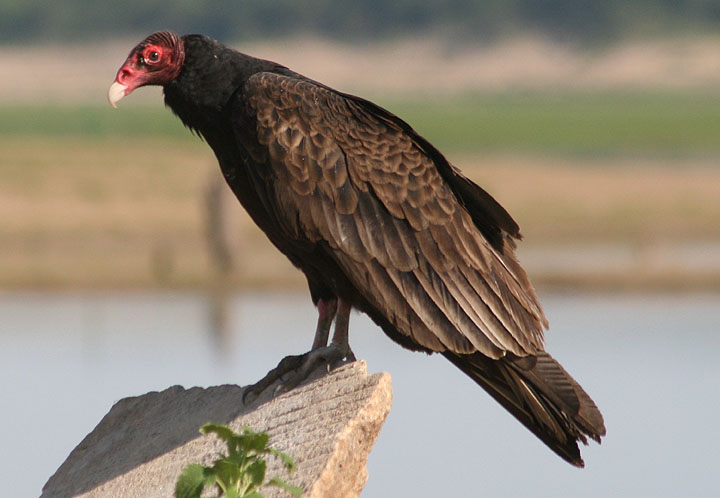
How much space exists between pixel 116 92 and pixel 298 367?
3.95ft

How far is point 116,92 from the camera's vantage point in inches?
199

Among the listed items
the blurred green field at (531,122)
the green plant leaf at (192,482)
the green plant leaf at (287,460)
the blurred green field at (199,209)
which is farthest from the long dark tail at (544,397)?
the blurred green field at (531,122)

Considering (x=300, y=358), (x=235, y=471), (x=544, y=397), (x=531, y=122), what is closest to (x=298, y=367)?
(x=300, y=358)

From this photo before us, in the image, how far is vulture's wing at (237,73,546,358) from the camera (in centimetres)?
470

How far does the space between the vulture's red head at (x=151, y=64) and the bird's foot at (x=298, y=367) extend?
113 cm

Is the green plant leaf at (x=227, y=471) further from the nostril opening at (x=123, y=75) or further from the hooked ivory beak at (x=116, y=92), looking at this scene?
the nostril opening at (x=123, y=75)

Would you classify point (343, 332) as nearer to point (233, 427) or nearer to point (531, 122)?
point (233, 427)

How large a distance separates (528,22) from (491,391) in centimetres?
9497

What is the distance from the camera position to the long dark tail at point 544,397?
4.57 meters

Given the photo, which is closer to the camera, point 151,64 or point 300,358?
point 300,358

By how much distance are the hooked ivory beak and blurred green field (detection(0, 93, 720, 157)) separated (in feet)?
111

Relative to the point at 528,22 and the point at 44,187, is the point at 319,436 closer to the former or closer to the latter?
the point at 44,187

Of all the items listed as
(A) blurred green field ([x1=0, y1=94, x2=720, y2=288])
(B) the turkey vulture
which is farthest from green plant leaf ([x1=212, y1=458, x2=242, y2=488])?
(A) blurred green field ([x1=0, y1=94, x2=720, y2=288])

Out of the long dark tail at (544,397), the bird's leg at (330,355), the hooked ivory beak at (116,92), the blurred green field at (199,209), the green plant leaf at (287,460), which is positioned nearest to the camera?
the green plant leaf at (287,460)
